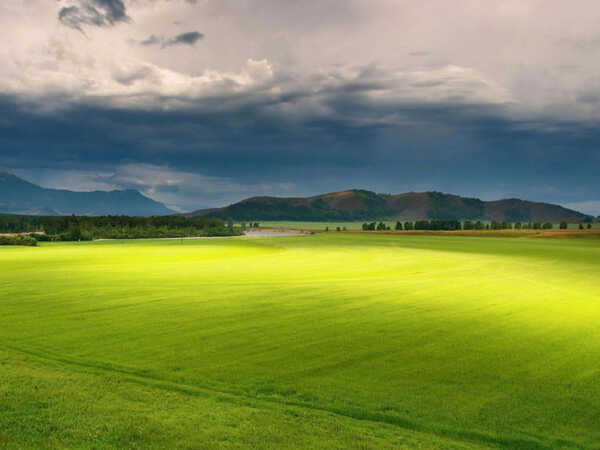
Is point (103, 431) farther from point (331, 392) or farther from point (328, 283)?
point (328, 283)

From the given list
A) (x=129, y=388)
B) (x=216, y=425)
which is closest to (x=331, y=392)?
(x=216, y=425)

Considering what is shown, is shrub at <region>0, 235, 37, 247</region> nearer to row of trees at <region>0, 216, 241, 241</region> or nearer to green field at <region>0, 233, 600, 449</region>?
row of trees at <region>0, 216, 241, 241</region>

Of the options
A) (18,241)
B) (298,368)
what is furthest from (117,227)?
(298,368)

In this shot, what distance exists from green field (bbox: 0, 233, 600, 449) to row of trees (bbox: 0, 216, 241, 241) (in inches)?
4382

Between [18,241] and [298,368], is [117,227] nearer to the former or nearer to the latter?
[18,241]

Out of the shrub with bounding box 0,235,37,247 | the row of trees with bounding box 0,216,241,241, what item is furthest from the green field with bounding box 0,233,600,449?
the row of trees with bounding box 0,216,241,241

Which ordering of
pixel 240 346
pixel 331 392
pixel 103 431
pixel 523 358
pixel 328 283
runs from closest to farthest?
pixel 103 431
pixel 331 392
pixel 523 358
pixel 240 346
pixel 328 283

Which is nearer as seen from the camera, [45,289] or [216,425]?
[216,425]

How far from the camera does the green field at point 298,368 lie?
9391mm

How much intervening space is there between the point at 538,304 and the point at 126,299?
21.1 metres

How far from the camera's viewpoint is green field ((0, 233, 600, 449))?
9391 mm

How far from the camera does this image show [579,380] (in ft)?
40.5

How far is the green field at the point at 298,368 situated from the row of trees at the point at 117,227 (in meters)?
111

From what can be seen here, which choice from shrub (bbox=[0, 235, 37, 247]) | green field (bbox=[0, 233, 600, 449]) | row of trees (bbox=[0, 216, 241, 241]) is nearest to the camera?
green field (bbox=[0, 233, 600, 449])
